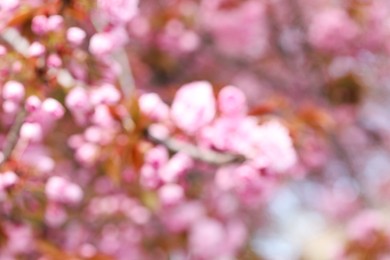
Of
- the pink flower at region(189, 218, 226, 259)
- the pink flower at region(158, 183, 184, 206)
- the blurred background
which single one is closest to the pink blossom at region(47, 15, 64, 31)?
the pink flower at region(158, 183, 184, 206)

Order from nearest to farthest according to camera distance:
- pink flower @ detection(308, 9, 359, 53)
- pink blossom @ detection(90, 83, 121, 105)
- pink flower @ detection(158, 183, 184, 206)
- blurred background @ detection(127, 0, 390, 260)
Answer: pink blossom @ detection(90, 83, 121, 105) → pink flower @ detection(158, 183, 184, 206) → blurred background @ detection(127, 0, 390, 260) → pink flower @ detection(308, 9, 359, 53)

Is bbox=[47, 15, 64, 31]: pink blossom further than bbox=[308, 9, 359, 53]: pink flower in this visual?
No

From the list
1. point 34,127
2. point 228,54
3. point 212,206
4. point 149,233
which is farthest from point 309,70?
point 34,127

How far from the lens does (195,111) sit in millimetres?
1596

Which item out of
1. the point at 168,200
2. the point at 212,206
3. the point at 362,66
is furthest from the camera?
the point at 362,66

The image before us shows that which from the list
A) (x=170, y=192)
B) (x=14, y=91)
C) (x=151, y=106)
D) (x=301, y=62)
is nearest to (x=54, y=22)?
(x=14, y=91)

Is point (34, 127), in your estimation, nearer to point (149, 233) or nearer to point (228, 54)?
point (149, 233)

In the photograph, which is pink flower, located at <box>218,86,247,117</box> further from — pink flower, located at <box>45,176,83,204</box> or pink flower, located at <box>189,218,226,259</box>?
pink flower, located at <box>189,218,226,259</box>

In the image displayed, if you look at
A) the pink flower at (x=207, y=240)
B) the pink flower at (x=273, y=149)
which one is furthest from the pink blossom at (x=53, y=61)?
the pink flower at (x=207, y=240)

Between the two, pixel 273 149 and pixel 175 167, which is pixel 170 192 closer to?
pixel 175 167

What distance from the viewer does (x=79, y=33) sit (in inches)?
54.9

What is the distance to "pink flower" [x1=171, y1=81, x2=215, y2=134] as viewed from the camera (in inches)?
62.5

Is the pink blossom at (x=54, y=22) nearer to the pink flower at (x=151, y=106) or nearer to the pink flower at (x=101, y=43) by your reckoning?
the pink flower at (x=101, y=43)

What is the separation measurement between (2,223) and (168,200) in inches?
13.9
